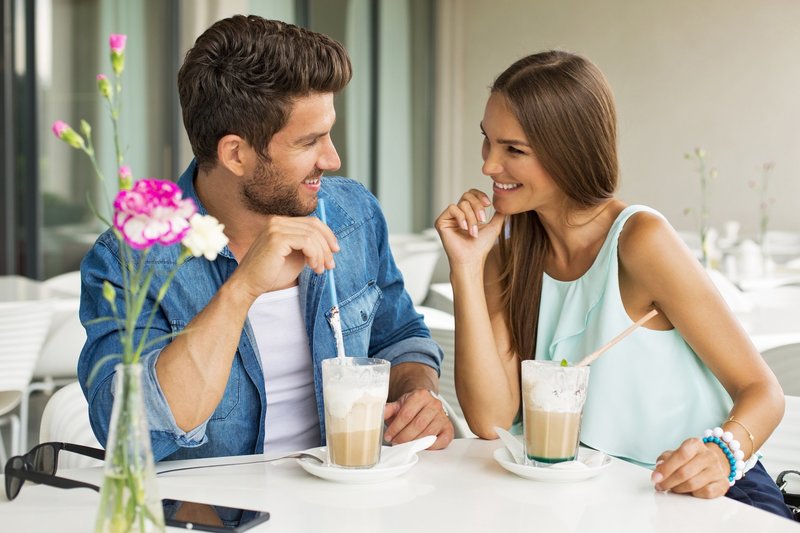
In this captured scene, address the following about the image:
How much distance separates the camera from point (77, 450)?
129cm

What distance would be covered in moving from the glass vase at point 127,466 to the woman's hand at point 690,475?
69 centimetres

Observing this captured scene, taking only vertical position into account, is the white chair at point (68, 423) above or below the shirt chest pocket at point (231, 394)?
below

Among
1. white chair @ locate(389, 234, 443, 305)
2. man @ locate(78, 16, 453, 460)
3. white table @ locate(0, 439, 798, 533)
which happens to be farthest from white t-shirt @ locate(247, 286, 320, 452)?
white chair @ locate(389, 234, 443, 305)

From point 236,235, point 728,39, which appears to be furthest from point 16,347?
point 728,39

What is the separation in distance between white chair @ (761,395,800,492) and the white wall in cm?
710

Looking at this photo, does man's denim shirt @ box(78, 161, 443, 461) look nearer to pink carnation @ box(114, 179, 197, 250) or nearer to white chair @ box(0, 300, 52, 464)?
pink carnation @ box(114, 179, 197, 250)

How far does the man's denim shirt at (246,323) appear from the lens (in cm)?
147

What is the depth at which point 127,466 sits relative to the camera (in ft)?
2.87

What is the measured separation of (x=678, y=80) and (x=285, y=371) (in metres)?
8.08

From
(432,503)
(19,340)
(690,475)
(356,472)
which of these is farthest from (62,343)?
(690,475)

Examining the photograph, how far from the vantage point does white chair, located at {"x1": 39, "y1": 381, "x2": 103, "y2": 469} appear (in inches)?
66.5

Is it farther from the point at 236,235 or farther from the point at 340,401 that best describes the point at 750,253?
the point at 340,401

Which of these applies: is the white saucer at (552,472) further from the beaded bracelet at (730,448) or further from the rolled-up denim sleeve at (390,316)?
the rolled-up denim sleeve at (390,316)

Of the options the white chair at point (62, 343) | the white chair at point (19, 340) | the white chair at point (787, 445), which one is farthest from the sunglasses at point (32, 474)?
the white chair at point (62, 343)
